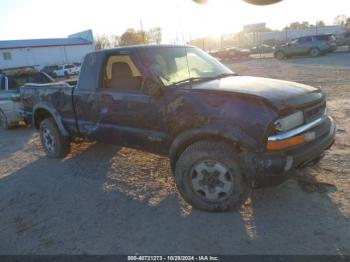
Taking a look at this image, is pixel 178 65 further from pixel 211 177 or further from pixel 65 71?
pixel 65 71

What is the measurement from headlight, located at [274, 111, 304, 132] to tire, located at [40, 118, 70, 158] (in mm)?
3856

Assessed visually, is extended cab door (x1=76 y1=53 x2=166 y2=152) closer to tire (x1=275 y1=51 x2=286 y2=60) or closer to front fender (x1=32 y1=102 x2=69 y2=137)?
front fender (x1=32 y1=102 x2=69 y2=137)

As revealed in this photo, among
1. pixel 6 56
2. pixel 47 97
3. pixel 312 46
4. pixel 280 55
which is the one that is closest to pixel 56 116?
pixel 47 97

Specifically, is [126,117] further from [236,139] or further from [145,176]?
[236,139]

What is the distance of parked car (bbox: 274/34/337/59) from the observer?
1051 inches

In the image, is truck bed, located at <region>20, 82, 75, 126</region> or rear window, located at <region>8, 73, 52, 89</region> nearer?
truck bed, located at <region>20, 82, 75, 126</region>

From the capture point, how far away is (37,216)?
3963 mm

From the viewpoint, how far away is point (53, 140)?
5.89 meters

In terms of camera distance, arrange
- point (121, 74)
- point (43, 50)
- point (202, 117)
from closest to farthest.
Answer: point (202, 117) < point (121, 74) < point (43, 50)

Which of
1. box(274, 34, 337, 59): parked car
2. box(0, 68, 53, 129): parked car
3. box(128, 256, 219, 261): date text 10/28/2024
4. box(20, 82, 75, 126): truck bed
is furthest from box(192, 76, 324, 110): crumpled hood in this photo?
box(274, 34, 337, 59): parked car

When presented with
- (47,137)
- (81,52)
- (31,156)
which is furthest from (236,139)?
Result: (81,52)

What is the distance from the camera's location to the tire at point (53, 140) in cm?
577

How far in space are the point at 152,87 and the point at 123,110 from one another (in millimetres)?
733

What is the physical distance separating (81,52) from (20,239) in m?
51.6
